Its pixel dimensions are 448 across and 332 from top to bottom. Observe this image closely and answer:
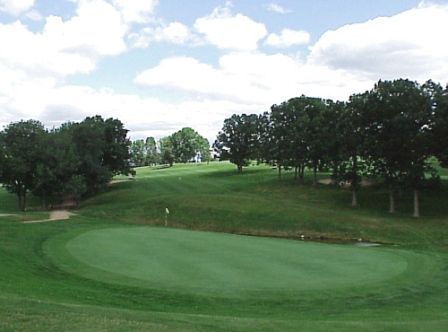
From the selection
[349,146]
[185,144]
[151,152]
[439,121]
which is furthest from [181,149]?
[439,121]

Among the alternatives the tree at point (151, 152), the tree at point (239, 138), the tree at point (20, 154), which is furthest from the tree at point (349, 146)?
the tree at point (151, 152)

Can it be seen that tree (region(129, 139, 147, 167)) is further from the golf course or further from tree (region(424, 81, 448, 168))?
the golf course

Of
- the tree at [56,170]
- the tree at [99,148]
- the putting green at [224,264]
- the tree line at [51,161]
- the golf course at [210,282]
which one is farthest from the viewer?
the tree at [99,148]

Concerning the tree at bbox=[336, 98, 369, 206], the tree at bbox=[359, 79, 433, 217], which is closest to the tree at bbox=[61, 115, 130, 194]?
the tree at bbox=[336, 98, 369, 206]

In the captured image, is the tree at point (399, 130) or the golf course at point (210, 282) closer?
the golf course at point (210, 282)

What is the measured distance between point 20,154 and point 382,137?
37.9 meters

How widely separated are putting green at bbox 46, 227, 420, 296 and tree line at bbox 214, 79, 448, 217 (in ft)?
66.0

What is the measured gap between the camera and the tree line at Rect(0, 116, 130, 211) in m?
48.1

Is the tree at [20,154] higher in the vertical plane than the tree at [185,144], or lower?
lower

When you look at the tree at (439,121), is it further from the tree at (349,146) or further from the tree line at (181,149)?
the tree line at (181,149)

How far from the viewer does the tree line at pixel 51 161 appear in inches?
1893

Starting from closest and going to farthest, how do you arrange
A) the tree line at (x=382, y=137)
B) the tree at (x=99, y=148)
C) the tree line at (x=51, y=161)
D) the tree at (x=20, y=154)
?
the tree line at (x=382, y=137)
the tree at (x=20, y=154)
the tree line at (x=51, y=161)
the tree at (x=99, y=148)

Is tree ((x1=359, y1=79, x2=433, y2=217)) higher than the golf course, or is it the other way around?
tree ((x1=359, y1=79, x2=433, y2=217))

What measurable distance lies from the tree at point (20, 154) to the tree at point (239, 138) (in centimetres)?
3154
